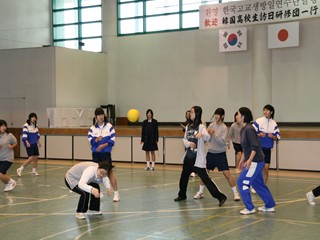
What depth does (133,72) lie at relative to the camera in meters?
30.2

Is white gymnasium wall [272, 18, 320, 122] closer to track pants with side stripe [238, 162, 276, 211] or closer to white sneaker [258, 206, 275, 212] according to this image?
white sneaker [258, 206, 275, 212]

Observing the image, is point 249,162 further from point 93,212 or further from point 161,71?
point 161,71

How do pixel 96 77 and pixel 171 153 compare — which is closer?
pixel 171 153

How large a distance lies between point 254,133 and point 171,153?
10541mm

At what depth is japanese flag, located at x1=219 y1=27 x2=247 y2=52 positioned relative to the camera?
26.0m

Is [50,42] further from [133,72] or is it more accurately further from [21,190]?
[21,190]

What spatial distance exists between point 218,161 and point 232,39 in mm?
16187

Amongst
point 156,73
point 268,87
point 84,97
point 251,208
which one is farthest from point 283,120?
point 251,208

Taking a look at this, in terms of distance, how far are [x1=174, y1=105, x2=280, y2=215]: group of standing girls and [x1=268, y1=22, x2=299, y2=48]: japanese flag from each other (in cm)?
1397

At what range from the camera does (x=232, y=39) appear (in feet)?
86.4

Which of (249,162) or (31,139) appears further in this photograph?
(31,139)

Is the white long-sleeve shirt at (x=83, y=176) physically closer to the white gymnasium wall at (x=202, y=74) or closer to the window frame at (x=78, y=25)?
the white gymnasium wall at (x=202, y=74)

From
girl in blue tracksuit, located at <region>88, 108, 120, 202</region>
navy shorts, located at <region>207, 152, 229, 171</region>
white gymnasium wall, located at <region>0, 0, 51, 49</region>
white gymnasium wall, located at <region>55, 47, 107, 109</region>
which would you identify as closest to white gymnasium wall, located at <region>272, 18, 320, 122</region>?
white gymnasium wall, located at <region>55, 47, 107, 109</region>

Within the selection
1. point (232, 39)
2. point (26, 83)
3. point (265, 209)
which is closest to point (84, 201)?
point (265, 209)
